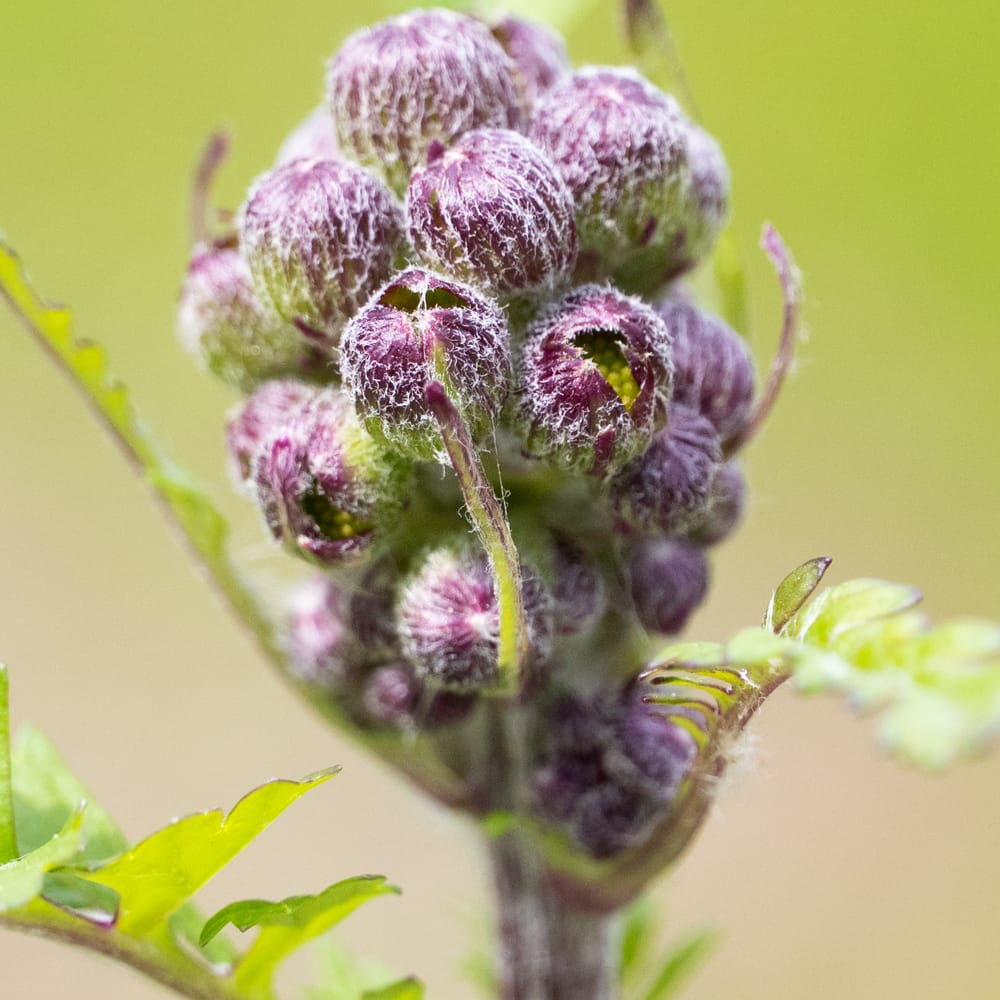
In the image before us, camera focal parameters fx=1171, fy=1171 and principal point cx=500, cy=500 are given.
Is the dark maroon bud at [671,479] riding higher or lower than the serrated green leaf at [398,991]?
higher

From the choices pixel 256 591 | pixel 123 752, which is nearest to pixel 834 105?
pixel 123 752

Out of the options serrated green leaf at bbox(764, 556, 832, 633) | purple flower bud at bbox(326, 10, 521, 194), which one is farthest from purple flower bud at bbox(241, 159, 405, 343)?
serrated green leaf at bbox(764, 556, 832, 633)

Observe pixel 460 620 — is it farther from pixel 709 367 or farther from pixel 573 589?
pixel 709 367

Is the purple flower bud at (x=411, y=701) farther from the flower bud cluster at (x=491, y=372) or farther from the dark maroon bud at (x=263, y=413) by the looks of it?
the dark maroon bud at (x=263, y=413)

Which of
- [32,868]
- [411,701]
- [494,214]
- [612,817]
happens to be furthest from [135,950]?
[494,214]

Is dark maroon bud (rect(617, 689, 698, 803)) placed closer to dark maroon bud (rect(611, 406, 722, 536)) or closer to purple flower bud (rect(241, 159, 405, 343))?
dark maroon bud (rect(611, 406, 722, 536))

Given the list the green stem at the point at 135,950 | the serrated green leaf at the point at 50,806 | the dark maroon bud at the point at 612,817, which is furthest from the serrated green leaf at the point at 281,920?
the dark maroon bud at the point at 612,817
